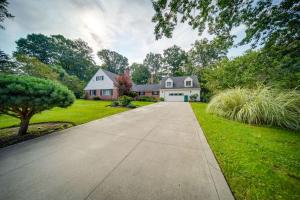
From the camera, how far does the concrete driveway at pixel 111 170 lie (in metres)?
1.66

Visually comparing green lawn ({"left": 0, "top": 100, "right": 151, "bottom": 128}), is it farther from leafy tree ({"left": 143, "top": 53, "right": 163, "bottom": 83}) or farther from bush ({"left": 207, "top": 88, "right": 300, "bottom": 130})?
leafy tree ({"left": 143, "top": 53, "right": 163, "bottom": 83})

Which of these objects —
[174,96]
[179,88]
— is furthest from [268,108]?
[174,96]

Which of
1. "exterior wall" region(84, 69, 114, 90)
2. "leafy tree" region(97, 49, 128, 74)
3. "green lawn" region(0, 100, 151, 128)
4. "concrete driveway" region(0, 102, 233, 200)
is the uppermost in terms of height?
"leafy tree" region(97, 49, 128, 74)

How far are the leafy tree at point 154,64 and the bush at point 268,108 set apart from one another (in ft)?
122

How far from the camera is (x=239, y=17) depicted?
4309 mm

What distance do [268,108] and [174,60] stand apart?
36992 millimetres

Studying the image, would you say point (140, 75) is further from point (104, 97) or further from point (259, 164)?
point (259, 164)

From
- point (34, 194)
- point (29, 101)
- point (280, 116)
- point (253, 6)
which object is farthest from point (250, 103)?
point (29, 101)

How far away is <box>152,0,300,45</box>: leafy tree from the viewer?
383 centimetres

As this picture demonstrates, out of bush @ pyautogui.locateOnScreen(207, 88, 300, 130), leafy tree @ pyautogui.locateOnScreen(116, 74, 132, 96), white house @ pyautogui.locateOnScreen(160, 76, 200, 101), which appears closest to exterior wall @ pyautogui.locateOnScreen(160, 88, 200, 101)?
white house @ pyautogui.locateOnScreen(160, 76, 200, 101)

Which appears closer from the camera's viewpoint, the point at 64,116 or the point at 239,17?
the point at 239,17

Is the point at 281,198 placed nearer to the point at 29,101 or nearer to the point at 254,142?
the point at 254,142

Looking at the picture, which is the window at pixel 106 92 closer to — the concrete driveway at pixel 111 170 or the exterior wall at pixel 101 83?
the exterior wall at pixel 101 83

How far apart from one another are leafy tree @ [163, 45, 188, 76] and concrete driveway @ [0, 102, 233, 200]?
117ft
